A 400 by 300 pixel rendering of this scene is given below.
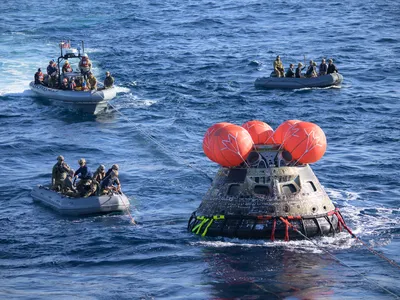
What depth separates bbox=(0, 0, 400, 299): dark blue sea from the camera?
27.9m

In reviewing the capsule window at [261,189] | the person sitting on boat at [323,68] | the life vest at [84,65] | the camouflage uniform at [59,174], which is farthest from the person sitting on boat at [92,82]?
the capsule window at [261,189]

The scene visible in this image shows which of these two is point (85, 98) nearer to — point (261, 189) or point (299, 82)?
point (299, 82)

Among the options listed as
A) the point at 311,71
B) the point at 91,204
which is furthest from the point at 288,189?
the point at 311,71

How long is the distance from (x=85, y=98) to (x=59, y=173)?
50.6 feet

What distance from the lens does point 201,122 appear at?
48.1 metres

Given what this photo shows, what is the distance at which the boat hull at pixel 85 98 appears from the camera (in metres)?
49.9

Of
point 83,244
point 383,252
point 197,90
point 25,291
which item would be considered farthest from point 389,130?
point 25,291

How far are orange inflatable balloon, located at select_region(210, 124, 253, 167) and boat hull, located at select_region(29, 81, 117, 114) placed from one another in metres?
20.2

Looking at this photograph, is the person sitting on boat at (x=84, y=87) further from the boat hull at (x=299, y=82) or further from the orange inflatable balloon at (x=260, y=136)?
the orange inflatable balloon at (x=260, y=136)

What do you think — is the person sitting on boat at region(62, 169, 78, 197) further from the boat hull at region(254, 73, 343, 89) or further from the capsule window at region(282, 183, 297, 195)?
the boat hull at region(254, 73, 343, 89)

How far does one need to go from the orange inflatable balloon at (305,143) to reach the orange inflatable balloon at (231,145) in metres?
1.28

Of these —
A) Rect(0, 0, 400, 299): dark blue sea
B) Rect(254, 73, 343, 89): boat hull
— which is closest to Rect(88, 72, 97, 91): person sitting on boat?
Rect(0, 0, 400, 299): dark blue sea

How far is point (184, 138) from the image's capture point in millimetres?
44969

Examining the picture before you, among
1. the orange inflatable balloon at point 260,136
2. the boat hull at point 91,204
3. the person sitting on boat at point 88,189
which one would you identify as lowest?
the boat hull at point 91,204
